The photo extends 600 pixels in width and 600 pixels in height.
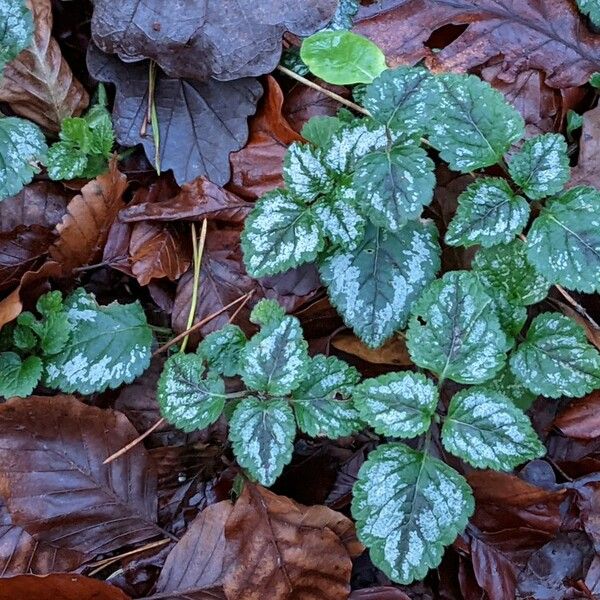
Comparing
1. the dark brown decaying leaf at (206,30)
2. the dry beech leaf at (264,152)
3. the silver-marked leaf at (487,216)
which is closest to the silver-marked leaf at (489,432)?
the silver-marked leaf at (487,216)

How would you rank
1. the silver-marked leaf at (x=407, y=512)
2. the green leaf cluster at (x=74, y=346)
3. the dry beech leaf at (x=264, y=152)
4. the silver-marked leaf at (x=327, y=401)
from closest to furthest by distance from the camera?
the silver-marked leaf at (x=407, y=512) → the silver-marked leaf at (x=327, y=401) → the green leaf cluster at (x=74, y=346) → the dry beech leaf at (x=264, y=152)

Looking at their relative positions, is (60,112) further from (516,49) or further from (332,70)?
(516,49)

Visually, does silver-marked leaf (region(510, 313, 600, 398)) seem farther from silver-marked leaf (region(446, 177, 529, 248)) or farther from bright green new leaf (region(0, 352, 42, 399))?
bright green new leaf (region(0, 352, 42, 399))

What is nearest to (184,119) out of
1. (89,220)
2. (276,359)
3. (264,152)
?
(264,152)

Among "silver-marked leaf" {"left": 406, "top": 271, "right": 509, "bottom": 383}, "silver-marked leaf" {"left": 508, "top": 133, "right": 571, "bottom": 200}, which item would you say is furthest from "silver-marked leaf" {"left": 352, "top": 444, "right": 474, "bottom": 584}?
"silver-marked leaf" {"left": 508, "top": 133, "right": 571, "bottom": 200}

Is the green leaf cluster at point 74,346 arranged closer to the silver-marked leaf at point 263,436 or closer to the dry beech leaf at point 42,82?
the silver-marked leaf at point 263,436

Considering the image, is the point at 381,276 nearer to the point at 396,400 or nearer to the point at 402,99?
the point at 396,400

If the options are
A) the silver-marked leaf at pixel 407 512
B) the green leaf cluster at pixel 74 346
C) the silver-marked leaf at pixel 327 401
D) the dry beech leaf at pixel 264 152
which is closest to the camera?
the silver-marked leaf at pixel 407 512
